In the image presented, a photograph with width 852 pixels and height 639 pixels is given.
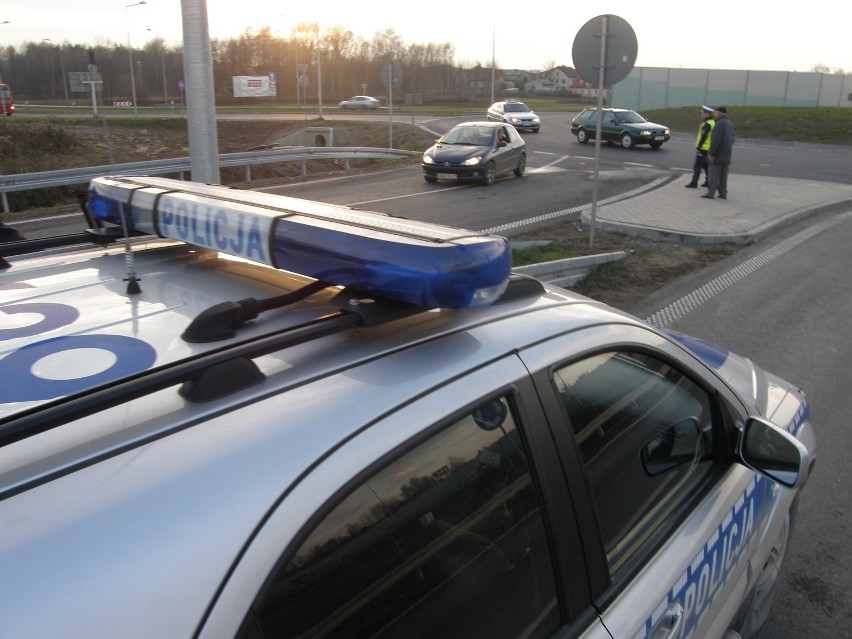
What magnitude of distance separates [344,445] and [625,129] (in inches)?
1203

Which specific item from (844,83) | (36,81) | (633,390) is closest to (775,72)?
(844,83)

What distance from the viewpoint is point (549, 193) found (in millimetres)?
17266

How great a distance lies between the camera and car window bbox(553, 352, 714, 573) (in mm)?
1930

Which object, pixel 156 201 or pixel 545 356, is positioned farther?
pixel 156 201

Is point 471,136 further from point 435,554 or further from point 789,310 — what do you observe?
point 435,554

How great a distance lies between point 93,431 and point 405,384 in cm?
57

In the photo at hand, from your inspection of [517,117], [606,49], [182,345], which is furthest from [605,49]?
[517,117]

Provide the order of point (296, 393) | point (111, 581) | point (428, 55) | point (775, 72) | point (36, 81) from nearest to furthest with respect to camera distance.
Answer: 1. point (111, 581)
2. point (296, 393)
3. point (36, 81)
4. point (775, 72)
5. point (428, 55)

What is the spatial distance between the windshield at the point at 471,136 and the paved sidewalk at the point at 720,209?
4.40 metres

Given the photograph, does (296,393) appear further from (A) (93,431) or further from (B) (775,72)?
(B) (775,72)

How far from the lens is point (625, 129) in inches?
1166

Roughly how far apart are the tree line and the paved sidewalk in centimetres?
1864

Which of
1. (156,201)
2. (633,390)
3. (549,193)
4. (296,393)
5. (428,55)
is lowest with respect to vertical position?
(549,193)

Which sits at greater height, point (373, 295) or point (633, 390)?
point (373, 295)
